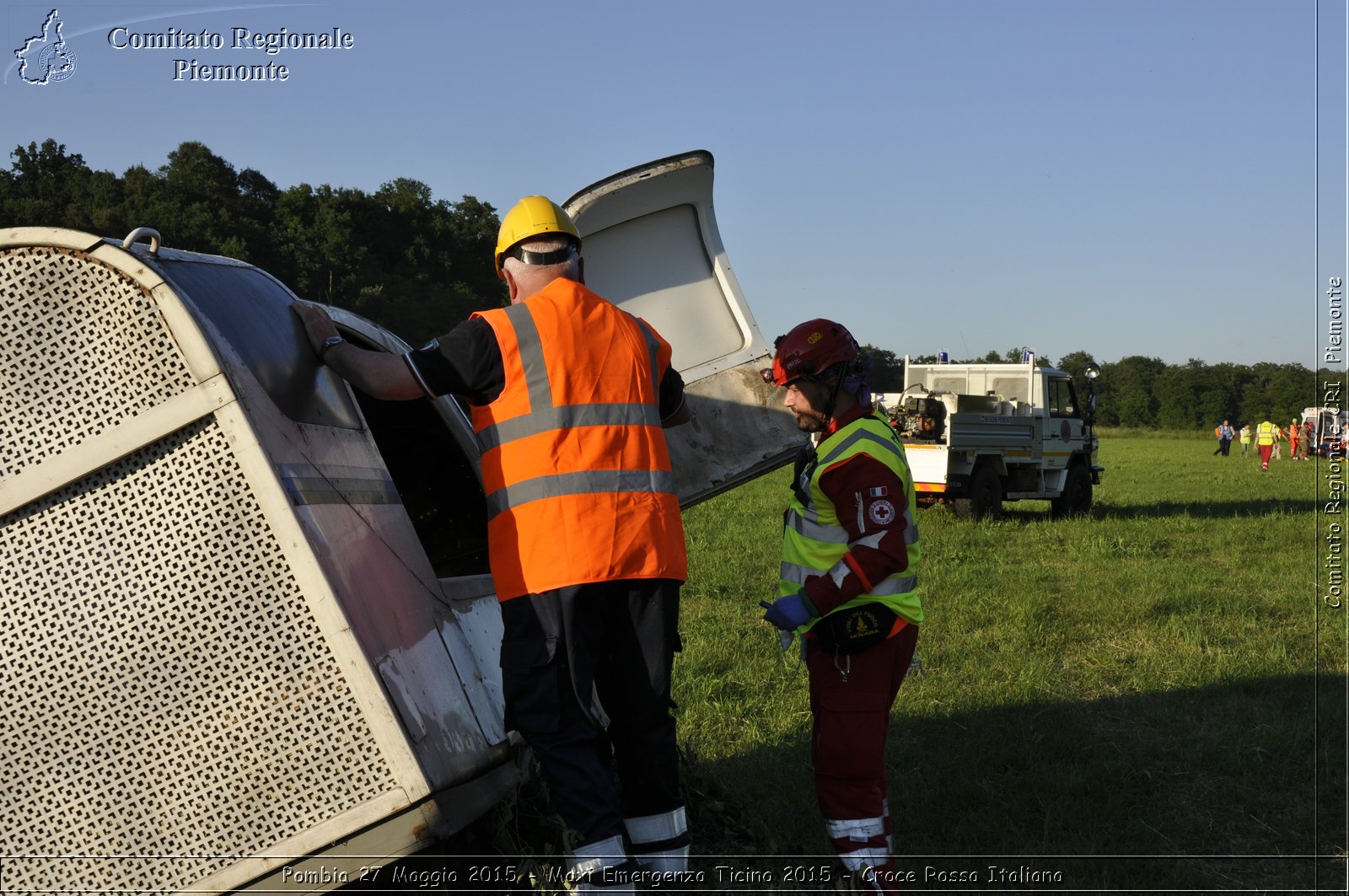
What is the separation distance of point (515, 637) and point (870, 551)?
1.16 meters

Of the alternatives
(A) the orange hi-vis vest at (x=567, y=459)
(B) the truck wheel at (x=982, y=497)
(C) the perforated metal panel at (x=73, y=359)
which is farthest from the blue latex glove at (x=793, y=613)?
(B) the truck wheel at (x=982, y=497)

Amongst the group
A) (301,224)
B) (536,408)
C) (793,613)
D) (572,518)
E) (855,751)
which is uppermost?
(301,224)

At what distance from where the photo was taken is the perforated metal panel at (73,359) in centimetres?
231

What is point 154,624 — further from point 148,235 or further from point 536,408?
point 536,408

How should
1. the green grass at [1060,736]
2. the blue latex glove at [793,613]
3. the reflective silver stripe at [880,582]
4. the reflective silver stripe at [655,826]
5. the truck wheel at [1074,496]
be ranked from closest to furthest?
the reflective silver stripe at [655,826] < the blue latex glove at [793,613] < the reflective silver stripe at [880,582] < the green grass at [1060,736] < the truck wheel at [1074,496]

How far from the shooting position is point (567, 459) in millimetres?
2857

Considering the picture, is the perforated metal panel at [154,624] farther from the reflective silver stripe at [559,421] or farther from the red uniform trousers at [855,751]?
the red uniform trousers at [855,751]

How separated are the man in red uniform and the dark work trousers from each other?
1.87 feet

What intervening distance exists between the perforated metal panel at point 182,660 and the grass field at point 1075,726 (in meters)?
1.90

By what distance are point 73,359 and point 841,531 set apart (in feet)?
7.18

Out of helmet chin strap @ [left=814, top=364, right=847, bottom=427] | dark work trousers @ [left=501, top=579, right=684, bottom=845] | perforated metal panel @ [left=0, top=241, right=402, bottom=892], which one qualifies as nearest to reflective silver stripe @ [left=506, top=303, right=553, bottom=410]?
dark work trousers @ [left=501, top=579, right=684, bottom=845]

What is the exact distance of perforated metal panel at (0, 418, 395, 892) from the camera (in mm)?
2309

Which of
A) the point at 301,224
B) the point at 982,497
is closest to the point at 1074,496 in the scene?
the point at 982,497

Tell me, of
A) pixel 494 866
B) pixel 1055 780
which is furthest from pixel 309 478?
pixel 1055 780
